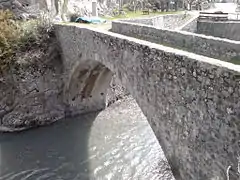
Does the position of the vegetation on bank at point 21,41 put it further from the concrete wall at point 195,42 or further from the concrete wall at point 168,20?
the concrete wall at point 195,42

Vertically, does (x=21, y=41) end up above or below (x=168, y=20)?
below

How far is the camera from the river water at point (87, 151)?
15984 millimetres

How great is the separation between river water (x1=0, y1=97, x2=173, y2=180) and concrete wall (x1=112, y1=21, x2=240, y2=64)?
5.45 metres

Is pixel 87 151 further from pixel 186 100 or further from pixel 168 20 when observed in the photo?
pixel 168 20

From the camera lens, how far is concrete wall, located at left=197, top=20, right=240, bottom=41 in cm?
2216

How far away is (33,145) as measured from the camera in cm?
1889

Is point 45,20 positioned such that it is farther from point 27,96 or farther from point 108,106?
point 108,106

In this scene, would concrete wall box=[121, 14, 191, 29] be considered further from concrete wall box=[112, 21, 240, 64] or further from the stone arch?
concrete wall box=[112, 21, 240, 64]

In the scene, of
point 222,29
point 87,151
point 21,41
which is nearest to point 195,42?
point 87,151

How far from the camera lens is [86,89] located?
23109 mm

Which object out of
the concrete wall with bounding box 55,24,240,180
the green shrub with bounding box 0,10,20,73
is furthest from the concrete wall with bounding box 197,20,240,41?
the green shrub with bounding box 0,10,20,73

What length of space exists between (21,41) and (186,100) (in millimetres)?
14664

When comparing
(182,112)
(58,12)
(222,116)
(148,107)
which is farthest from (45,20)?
(222,116)

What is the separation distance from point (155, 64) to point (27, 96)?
41.3 ft
